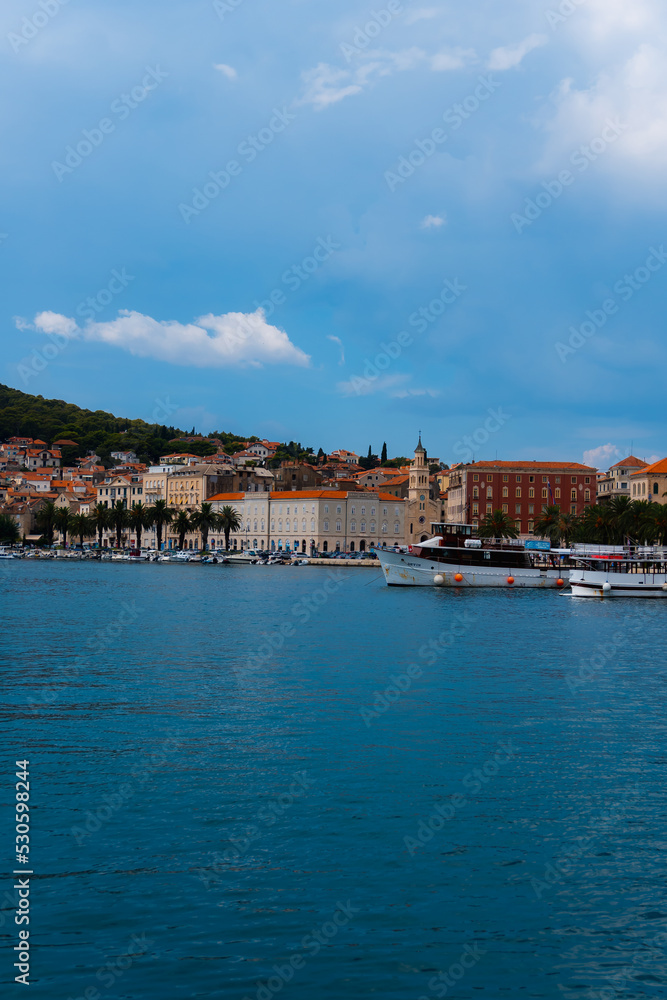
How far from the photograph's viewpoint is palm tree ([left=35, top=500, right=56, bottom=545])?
572ft

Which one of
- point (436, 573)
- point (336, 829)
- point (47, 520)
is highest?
point (47, 520)

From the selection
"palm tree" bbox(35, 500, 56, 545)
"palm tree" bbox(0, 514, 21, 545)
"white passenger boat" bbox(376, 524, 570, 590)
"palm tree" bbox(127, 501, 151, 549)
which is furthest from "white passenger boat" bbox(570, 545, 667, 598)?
"palm tree" bbox(0, 514, 21, 545)

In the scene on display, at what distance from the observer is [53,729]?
19641 mm

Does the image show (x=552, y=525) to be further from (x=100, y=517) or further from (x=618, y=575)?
(x=100, y=517)

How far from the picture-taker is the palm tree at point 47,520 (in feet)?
572

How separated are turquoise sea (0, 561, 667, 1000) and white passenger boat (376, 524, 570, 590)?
53.5 meters

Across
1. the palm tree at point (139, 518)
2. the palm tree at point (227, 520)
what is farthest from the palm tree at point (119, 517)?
the palm tree at point (227, 520)

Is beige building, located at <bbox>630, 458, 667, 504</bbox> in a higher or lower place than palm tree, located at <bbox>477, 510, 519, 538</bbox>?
higher

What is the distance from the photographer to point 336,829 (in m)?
13.7

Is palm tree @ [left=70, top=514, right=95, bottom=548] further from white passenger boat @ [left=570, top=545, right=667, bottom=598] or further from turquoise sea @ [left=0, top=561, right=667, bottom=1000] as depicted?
turquoise sea @ [left=0, top=561, right=667, bottom=1000]

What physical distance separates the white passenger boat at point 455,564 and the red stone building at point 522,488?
188 feet

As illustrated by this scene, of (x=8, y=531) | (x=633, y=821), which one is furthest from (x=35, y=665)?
(x=8, y=531)

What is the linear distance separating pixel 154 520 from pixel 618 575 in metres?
99.6

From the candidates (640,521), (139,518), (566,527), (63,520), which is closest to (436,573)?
(640,521)
